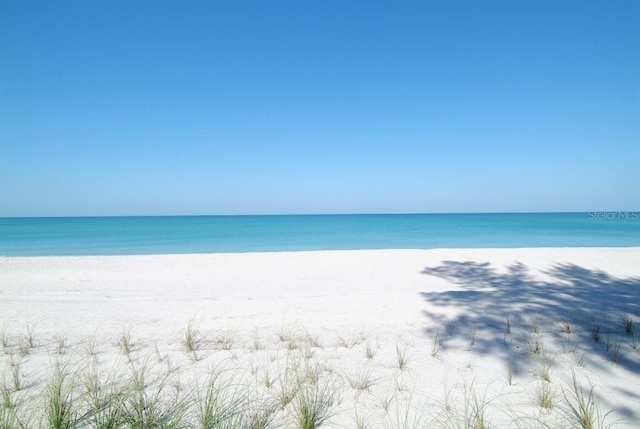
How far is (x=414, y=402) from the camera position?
2385 mm

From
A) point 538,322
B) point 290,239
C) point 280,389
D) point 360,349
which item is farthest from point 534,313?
point 290,239


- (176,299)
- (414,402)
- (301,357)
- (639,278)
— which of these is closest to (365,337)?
(301,357)

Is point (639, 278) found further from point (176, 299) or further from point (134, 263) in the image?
point (134, 263)

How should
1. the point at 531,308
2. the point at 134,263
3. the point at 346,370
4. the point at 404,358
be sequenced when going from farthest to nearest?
the point at 134,263, the point at 531,308, the point at 404,358, the point at 346,370

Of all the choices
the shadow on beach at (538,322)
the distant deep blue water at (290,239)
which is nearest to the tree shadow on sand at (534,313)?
the shadow on beach at (538,322)

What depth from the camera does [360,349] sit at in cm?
339

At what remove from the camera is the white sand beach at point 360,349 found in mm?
2324

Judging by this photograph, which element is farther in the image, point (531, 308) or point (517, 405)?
point (531, 308)

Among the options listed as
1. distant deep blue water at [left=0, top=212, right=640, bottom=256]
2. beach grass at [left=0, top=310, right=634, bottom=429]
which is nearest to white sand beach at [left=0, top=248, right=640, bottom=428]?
beach grass at [left=0, top=310, right=634, bottom=429]

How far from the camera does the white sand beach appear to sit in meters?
2.32

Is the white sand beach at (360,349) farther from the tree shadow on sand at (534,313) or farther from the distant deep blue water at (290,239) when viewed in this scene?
the distant deep blue water at (290,239)

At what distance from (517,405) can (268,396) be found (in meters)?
2.06

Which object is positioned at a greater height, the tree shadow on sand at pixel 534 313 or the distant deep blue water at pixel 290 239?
the tree shadow on sand at pixel 534 313

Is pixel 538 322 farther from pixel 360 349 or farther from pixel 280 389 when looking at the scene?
pixel 280 389
